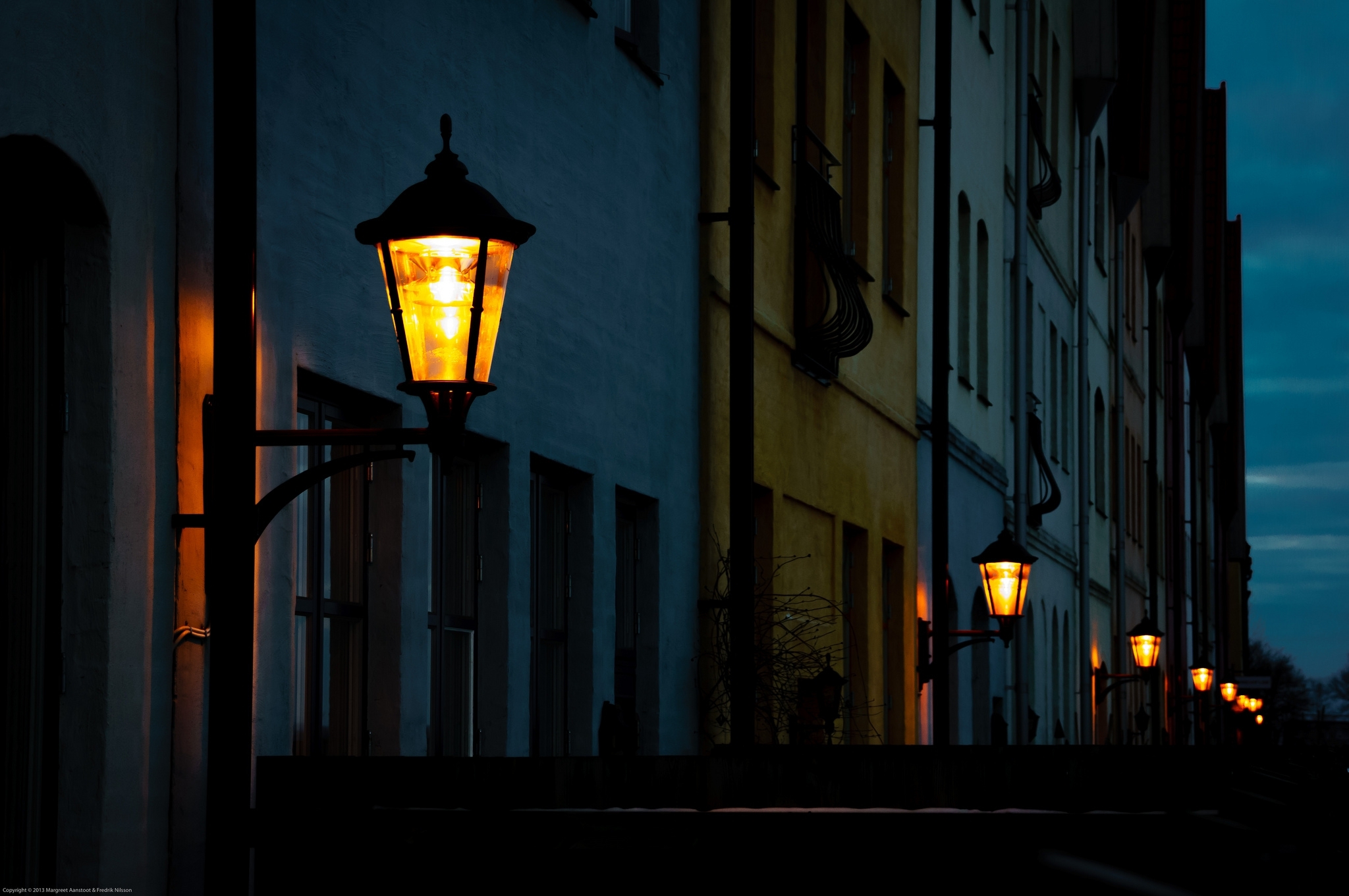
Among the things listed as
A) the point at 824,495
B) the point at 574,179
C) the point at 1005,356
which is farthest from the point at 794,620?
the point at 1005,356

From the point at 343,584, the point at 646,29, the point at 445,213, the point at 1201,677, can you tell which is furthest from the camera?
the point at 1201,677

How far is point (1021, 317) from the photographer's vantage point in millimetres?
22969

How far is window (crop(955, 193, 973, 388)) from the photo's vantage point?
2145 centimetres

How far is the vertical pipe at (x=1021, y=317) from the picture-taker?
22625mm

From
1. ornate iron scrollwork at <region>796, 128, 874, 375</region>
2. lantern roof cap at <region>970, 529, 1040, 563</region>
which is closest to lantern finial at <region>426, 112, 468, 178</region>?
ornate iron scrollwork at <region>796, 128, 874, 375</region>

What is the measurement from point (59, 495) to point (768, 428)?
8222 millimetres

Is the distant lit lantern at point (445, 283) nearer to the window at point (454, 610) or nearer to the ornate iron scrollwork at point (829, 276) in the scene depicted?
the window at point (454, 610)

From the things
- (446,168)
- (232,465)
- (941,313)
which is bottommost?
(232,465)

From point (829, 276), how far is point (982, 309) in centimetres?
882

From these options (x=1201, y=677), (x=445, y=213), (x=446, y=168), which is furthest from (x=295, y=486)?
(x=1201, y=677)

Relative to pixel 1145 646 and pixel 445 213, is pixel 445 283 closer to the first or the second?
pixel 445 213

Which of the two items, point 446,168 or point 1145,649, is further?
point 1145,649

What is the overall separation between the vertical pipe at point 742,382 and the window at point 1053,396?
20822mm

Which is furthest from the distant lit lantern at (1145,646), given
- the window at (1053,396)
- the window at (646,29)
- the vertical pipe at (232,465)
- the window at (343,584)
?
the vertical pipe at (232,465)
